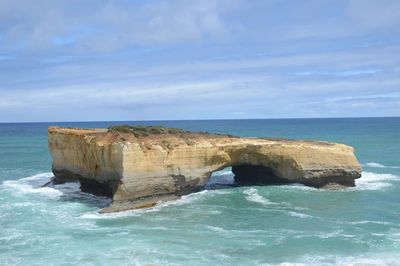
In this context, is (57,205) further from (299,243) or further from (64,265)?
(299,243)

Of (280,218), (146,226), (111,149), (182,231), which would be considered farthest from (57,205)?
(280,218)

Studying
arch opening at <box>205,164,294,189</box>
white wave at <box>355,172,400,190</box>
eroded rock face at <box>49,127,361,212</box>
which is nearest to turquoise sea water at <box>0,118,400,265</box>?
white wave at <box>355,172,400,190</box>

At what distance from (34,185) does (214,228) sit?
19.3 m

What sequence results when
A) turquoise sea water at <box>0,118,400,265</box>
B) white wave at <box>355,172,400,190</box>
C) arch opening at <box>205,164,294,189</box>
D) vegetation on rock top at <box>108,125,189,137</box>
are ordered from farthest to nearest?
arch opening at <box>205,164,294,189</box>
white wave at <box>355,172,400,190</box>
vegetation on rock top at <box>108,125,189,137</box>
turquoise sea water at <box>0,118,400,265</box>

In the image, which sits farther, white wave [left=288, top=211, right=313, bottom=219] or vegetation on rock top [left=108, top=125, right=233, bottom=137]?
vegetation on rock top [left=108, top=125, right=233, bottom=137]

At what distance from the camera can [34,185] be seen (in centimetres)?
4094

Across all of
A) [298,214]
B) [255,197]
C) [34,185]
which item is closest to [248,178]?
[255,197]

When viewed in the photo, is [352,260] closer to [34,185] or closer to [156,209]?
[156,209]

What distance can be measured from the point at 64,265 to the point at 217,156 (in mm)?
A: 16377

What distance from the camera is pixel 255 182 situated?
41.0 m

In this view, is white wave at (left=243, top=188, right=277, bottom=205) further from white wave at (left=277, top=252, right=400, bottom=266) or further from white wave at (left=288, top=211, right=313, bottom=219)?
white wave at (left=277, top=252, right=400, bottom=266)

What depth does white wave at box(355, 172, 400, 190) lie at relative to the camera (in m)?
38.5

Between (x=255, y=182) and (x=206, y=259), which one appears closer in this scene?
(x=206, y=259)

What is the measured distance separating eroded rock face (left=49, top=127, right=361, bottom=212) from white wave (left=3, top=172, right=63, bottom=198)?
74.0 inches
